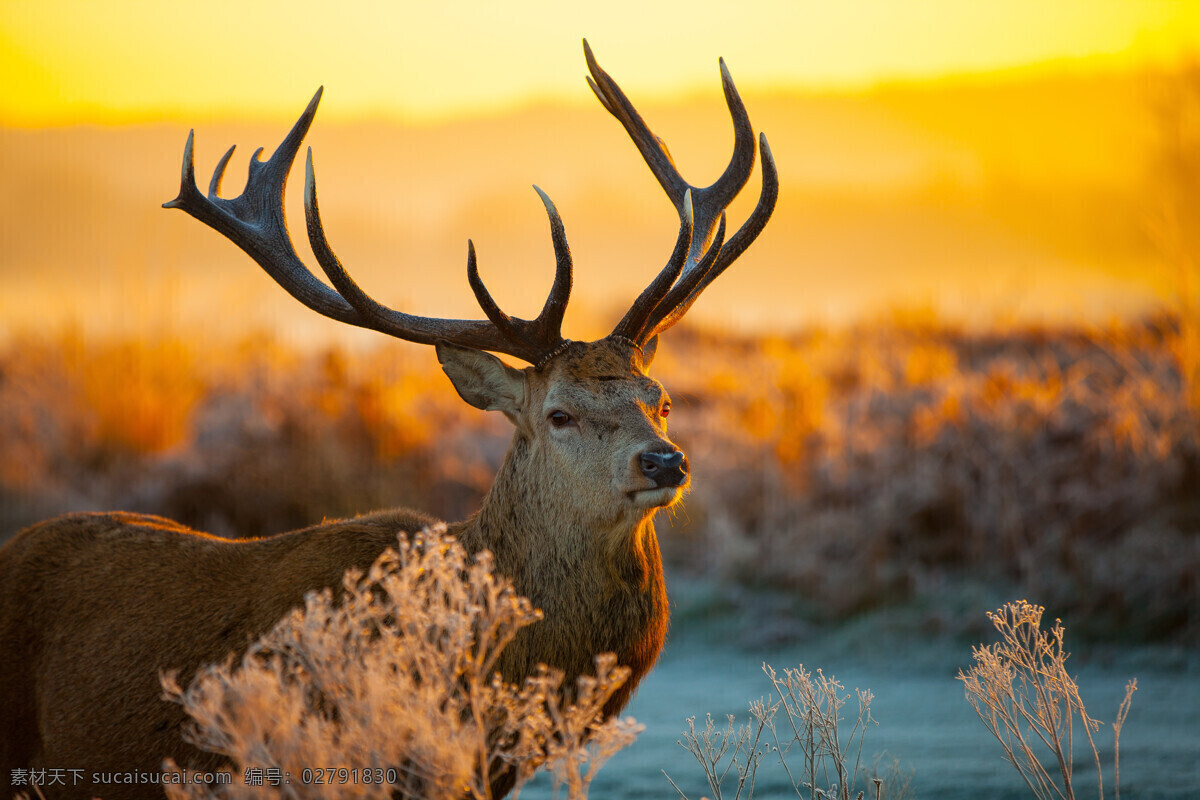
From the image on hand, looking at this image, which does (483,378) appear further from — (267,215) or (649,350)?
(267,215)

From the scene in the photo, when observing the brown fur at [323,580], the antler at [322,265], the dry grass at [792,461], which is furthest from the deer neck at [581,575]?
the dry grass at [792,461]

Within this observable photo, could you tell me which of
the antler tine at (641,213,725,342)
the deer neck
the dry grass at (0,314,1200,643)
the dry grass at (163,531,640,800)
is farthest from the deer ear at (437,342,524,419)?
the dry grass at (0,314,1200,643)

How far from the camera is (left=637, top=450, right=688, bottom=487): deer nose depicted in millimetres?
4262

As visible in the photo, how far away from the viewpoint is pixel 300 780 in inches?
126

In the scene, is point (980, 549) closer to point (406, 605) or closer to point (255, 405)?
point (406, 605)

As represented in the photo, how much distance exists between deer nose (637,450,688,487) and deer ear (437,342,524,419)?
0.84m

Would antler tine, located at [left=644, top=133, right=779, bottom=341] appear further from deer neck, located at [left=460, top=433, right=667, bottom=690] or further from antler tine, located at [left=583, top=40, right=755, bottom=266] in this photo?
deer neck, located at [left=460, top=433, right=667, bottom=690]

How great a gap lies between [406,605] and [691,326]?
21876 millimetres

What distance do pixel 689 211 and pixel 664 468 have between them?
131cm

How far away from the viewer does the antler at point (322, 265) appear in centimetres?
472

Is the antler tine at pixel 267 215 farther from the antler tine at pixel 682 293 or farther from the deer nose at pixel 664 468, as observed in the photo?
the deer nose at pixel 664 468

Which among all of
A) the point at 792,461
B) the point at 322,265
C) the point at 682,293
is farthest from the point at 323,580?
the point at 792,461

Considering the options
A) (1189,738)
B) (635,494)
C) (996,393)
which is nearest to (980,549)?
(996,393)

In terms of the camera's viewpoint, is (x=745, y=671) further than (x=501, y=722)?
Yes
